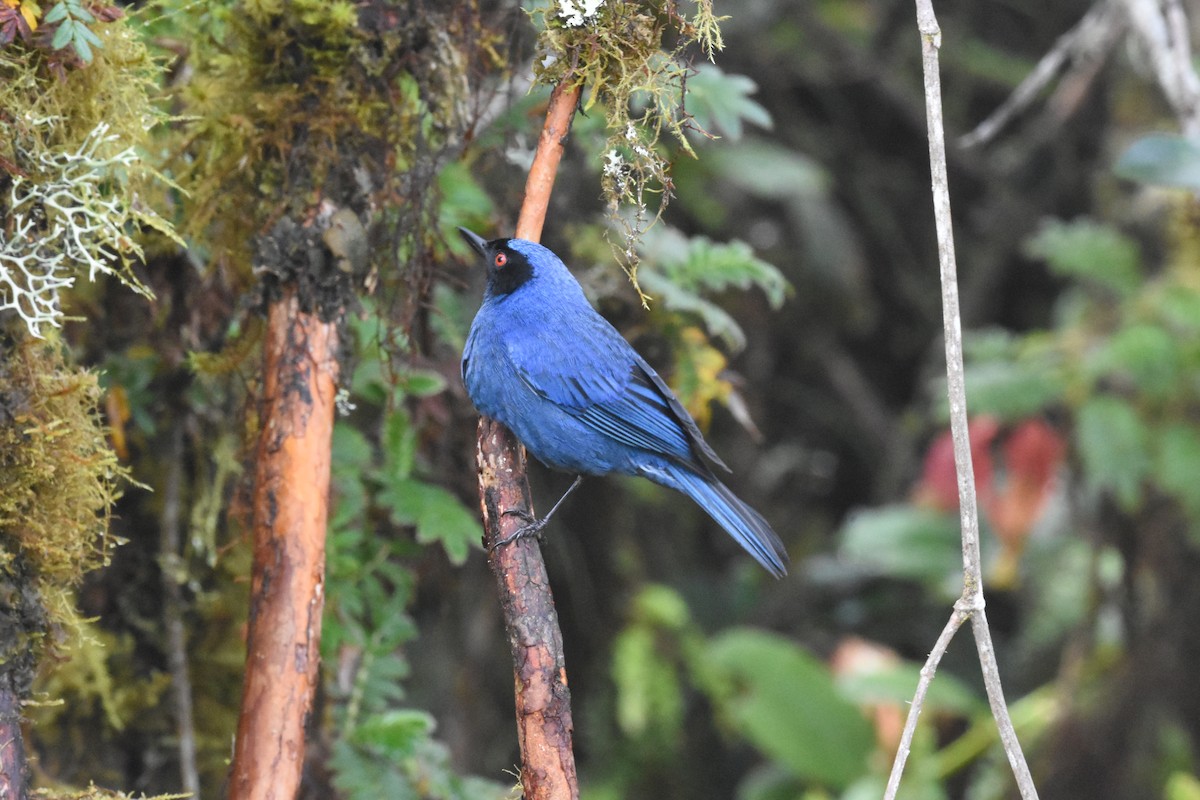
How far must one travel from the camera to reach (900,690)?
16.7 ft

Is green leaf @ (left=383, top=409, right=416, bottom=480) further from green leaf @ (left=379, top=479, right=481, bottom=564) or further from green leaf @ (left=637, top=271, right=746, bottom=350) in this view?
green leaf @ (left=637, top=271, right=746, bottom=350)

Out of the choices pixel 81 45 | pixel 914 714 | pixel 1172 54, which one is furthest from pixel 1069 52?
pixel 81 45

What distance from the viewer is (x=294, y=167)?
9.62 ft

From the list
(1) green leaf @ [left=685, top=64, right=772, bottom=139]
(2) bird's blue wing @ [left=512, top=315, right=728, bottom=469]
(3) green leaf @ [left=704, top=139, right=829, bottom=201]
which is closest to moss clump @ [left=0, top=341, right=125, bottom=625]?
(2) bird's blue wing @ [left=512, top=315, right=728, bottom=469]

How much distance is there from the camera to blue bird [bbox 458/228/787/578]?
130 inches

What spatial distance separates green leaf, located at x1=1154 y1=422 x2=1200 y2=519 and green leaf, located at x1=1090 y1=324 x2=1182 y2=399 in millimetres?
159

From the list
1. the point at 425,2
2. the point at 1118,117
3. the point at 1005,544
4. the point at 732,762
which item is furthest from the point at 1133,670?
the point at 425,2

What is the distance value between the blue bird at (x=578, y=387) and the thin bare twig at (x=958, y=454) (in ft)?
3.04

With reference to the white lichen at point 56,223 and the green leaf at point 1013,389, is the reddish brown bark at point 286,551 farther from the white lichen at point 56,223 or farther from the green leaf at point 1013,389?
the green leaf at point 1013,389

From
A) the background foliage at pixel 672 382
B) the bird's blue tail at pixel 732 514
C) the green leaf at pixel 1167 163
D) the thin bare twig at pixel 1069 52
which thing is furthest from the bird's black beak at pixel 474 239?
the green leaf at pixel 1167 163

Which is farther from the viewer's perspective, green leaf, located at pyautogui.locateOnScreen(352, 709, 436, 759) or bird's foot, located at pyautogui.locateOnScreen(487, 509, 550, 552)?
green leaf, located at pyautogui.locateOnScreen(352, 709, 436, 759)

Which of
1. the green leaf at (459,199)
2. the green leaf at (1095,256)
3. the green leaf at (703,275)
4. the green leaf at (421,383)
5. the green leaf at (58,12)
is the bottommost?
the green leaf at (421,383)

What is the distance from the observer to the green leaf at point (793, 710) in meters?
5.41

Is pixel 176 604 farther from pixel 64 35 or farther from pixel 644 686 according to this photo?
pixel 644 686
